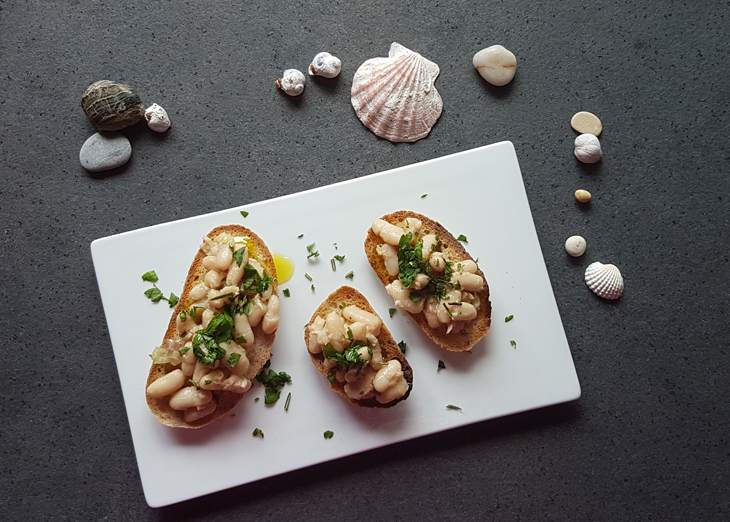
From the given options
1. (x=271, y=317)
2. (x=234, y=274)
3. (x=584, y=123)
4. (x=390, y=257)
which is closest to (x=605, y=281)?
(x=584, y=123)

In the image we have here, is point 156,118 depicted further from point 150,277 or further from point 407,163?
point 407,163

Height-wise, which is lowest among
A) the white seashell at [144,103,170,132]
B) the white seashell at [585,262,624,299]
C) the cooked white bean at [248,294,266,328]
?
the white seashell at [585,262,624,299]

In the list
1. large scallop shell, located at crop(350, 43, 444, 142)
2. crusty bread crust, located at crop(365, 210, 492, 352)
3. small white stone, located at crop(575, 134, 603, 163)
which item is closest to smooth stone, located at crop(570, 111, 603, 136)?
small white stone, located at crop(575, 134, 603, 163)

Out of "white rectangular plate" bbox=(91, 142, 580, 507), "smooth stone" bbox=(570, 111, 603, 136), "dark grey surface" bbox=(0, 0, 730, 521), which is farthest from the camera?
"smooth stone" bbox=(570, 111, 603, 136)

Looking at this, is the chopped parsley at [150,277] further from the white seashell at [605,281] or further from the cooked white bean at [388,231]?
the white seashell at [605,281]

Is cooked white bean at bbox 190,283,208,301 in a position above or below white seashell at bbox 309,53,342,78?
below

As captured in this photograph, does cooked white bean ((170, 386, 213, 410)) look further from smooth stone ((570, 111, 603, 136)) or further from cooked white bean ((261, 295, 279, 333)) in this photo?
smooth stone ((570, 111, 603, 136))

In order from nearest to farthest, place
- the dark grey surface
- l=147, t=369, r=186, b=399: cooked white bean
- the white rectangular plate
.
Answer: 1. l=147, t=369, r=186, b=399: cooked white bean
2. the white rectangular plate
3. the dark grey surface
